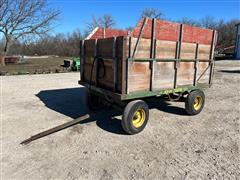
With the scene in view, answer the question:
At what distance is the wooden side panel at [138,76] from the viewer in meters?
4.37

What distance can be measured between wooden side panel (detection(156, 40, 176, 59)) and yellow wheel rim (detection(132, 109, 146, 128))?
1.25 metres

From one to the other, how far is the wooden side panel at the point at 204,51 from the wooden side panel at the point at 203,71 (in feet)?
0.61

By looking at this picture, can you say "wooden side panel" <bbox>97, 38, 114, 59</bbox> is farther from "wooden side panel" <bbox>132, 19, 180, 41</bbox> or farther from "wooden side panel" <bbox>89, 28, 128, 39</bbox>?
"wooden side panel" <bbox>89, 28, 128, 39</bbox>

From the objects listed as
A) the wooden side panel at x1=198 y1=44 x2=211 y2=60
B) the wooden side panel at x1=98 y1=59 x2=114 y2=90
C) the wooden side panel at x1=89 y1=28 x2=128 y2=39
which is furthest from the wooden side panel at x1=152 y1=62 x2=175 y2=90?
the wooden side panel at x1=89 y1=28 x2=128 y2=39

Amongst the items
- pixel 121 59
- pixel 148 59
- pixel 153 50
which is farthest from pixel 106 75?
pixel 153 50

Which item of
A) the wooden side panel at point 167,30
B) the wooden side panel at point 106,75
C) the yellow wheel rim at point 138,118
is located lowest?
the yellow wheel rim at point 138,118

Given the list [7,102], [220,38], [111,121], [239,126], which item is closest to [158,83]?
[111,121]

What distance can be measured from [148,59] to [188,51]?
1363 millimetres

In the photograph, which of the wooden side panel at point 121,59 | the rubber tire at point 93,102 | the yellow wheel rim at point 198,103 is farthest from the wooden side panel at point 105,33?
the yellow wheel rim at point 198,103

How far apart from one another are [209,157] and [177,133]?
1082 mm

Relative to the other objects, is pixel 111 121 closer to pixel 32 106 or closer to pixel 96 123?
pixel 96 123

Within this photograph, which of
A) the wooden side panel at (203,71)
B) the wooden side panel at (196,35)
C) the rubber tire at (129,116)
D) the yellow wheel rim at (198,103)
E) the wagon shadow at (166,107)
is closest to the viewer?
the rubber tire at (129,116)

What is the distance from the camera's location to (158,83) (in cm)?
495

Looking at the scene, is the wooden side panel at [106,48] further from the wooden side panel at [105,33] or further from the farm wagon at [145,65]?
the wooden side panel at [105,33]
